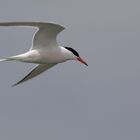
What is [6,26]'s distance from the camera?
61.2 ft

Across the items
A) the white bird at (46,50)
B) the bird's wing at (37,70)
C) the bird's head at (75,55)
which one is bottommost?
the bird's wing at (37,70)

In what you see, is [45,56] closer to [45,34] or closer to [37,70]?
[45,34]

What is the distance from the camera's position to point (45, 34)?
21797 mm

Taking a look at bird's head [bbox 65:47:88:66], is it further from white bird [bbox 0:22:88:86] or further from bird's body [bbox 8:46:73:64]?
bird's body [bbox 8:46:73:64]

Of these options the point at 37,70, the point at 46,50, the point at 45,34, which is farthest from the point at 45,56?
the point at 37,70

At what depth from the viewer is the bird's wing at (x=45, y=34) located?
68.2 ft

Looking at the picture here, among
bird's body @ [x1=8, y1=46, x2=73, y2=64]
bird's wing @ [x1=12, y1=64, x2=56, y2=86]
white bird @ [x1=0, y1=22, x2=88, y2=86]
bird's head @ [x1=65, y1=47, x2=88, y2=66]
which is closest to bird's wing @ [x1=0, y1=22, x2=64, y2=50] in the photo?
white bird @ [x1=0, y1=22, x2=88, y2=86]

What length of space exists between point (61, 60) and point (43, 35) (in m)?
1.23

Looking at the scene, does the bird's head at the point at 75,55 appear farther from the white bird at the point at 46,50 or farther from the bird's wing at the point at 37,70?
the bird's wing at the point at 37,70

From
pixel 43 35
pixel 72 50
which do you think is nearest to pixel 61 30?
pixel 43 35

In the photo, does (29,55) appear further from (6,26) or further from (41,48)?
(6,26)

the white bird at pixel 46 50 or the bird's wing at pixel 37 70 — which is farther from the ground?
the white bird at pixel 46 50

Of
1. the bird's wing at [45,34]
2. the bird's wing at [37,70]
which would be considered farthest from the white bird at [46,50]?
the bird's wing at [37,70]

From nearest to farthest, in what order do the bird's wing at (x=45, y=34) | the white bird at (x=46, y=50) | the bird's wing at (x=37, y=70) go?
the bird's wing at (x=45, y=34) → the white bird at (x=46, y=50) → the bird's wing at (x=37, y=70)
